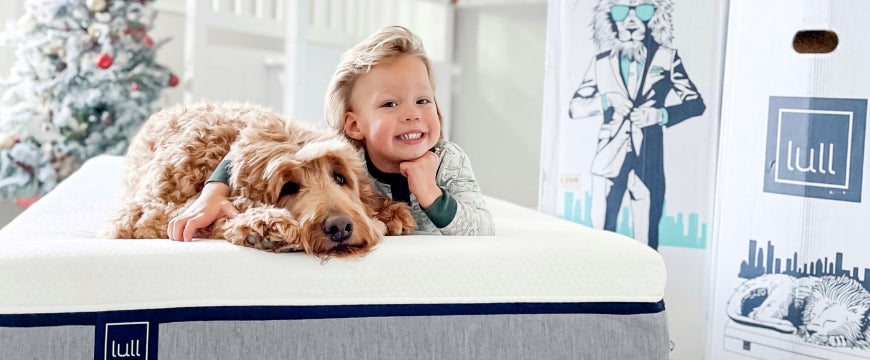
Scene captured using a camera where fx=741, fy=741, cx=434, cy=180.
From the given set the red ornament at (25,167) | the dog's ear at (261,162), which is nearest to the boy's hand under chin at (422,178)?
the dog's ear at (261,162)

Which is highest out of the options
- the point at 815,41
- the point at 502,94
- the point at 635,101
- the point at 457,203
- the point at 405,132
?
the point at 502,94

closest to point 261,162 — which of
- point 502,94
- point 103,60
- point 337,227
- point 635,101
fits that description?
point 337,227

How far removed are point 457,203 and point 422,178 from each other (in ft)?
0.32

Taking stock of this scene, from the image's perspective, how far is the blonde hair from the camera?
170 centimetres

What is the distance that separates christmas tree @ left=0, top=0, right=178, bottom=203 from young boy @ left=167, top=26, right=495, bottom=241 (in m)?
2.84

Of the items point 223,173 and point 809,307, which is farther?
point 809,307

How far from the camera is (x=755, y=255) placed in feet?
6.31

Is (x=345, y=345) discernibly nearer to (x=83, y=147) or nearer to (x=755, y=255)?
(x=755, y=255)

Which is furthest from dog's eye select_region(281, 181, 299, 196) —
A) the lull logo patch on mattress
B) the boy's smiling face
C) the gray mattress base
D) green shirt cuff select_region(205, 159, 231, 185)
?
the lull logo patch on mattress

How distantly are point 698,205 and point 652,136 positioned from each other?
25 cm

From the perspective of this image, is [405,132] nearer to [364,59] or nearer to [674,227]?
[364,59]

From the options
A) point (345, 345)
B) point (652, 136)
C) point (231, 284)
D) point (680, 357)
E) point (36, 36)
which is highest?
point (36, 36)

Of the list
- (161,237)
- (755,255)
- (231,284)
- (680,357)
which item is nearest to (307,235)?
(231,284)

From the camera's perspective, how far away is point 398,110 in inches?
65.6
